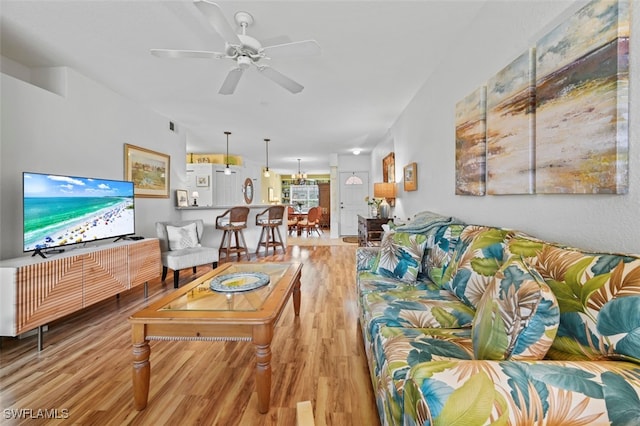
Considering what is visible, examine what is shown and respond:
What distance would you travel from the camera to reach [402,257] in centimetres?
215

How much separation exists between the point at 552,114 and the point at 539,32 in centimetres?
51

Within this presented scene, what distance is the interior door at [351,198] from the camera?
26.1 feet

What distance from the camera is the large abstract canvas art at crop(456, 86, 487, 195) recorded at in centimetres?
202

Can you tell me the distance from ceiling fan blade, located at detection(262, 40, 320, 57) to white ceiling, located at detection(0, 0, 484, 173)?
0.28m

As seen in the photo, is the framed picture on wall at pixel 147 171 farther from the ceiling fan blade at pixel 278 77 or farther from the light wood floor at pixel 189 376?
the ceiling fan blade at pixel 278 77

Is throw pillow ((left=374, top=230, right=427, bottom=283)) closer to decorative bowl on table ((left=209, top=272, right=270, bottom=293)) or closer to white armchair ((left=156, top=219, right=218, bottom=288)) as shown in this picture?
decorative bowl on table ((left=209, top=272, right=270, bottom=293))

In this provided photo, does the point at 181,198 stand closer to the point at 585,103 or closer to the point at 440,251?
the point at 440,251

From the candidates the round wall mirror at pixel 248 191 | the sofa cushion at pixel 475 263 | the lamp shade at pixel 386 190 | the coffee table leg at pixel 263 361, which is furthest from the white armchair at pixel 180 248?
the round wall mirror at pixel 248 191

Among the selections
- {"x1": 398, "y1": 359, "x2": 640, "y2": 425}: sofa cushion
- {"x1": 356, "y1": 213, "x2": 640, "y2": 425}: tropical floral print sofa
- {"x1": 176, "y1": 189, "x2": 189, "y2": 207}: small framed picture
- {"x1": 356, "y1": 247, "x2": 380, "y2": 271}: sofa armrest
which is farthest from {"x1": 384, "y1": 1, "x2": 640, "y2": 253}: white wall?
{"x1": 176, "y1": 189, "x2": 189, "y2": 207}: small framed picture

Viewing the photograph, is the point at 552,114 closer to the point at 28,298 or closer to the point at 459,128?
the point at 459,128

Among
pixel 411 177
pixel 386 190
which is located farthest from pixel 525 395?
pixel 386 190

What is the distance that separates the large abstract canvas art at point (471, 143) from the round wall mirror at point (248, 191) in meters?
7.63

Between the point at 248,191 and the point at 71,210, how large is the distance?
679cm

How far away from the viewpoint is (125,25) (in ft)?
7.14
